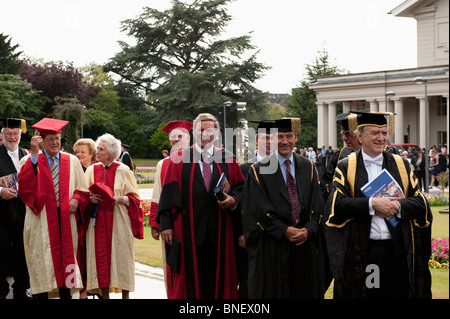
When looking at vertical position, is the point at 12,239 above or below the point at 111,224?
below

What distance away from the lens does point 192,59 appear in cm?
5197

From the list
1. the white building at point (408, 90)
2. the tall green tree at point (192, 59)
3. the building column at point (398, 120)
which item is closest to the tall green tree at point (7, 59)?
the tall green tree at point (192, 59)

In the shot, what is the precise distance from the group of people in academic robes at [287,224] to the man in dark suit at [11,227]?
7.66 ft

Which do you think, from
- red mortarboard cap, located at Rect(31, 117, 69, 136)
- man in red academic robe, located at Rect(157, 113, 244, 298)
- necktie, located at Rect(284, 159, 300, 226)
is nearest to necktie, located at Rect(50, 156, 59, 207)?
red mortarboard cap, located at Rect(31, 117, 69, 136)

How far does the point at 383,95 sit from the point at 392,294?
161ft

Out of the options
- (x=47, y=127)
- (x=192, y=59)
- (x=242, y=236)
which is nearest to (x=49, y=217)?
(x=47, y=127)

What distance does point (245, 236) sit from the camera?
5.77 meters

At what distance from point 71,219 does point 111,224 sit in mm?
554

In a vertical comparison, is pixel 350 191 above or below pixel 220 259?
above

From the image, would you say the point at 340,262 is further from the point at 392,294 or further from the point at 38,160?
the point at 38,160

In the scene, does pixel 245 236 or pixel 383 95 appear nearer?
pixel 245 236

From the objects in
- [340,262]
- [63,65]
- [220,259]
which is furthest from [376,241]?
[63,65]

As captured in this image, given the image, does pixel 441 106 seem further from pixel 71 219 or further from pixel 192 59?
pixel 71 219

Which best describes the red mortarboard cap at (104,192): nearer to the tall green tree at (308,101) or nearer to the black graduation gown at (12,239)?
the black graduation gown at (12,239)
